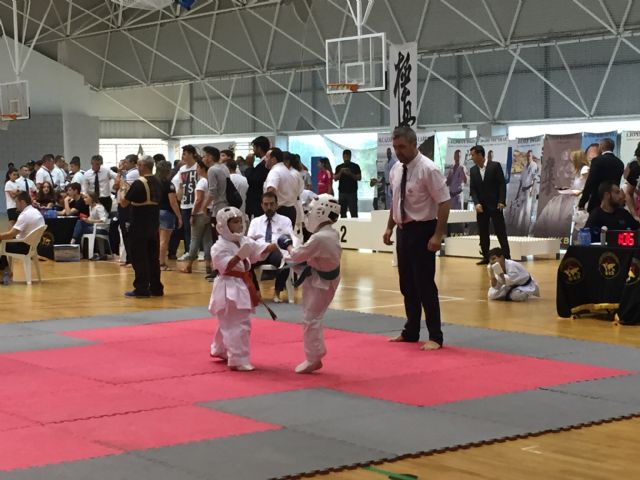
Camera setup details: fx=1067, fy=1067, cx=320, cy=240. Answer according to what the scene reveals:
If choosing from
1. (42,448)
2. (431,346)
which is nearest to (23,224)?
(431,346)

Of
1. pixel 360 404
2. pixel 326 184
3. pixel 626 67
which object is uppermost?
pixel 626 67

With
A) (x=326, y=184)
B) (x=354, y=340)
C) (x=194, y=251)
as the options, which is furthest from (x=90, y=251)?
(x=354, y=340)

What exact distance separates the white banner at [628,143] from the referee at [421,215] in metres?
11.3

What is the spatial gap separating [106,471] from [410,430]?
61.4 inches

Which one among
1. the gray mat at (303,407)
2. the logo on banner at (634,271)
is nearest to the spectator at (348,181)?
the logo on banner at (634,271)

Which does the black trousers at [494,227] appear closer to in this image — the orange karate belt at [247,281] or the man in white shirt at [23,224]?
the man in white shirt at [23,224]

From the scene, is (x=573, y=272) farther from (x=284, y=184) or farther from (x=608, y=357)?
(x=284, y=184)

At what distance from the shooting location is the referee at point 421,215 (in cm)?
795

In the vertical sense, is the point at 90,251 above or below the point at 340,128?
below

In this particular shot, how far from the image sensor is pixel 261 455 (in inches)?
Result: 189

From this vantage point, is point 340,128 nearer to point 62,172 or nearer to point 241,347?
point 62,172

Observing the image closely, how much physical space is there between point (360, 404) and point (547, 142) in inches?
546

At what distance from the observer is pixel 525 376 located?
685 centimetres

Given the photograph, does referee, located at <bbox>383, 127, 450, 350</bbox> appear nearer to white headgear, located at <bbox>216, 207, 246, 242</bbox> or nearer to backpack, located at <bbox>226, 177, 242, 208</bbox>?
white headgear, located at <bbox>216, 207, 246, 242</bbox>
